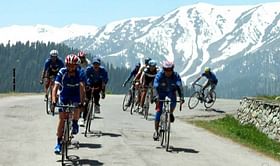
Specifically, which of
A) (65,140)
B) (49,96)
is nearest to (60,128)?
(65,140)

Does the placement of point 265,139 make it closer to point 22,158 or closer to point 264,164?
point 264,164

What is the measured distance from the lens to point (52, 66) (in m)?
20.1

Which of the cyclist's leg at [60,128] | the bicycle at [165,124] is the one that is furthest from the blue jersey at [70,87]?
the bicycle at [165,124]

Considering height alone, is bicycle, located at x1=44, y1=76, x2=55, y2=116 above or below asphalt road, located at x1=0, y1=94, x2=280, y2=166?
above

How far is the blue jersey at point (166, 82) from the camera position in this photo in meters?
14.5

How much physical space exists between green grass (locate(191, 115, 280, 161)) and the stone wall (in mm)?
291

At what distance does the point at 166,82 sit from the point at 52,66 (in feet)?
21.8

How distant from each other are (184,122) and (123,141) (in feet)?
26.6

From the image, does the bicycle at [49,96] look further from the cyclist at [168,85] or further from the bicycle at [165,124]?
the cyclist at [168,85]

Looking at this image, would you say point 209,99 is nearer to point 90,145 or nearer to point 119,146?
point 119,146

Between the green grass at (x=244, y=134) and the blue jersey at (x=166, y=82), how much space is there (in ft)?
11.5

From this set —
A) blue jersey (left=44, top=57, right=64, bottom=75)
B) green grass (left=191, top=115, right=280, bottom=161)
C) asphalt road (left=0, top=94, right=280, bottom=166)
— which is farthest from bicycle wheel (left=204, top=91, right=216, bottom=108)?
blue jersey (left=44, top=57, right=64, bottom=75)

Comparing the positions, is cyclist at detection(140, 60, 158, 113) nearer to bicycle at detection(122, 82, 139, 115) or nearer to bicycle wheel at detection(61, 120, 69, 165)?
bicycle at detection(122, 82, 139, 115)

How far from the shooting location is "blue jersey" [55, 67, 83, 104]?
490 inches
